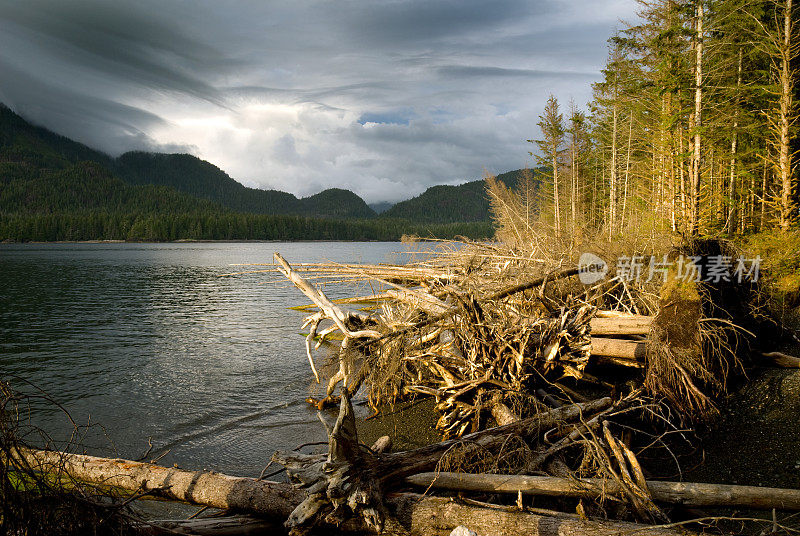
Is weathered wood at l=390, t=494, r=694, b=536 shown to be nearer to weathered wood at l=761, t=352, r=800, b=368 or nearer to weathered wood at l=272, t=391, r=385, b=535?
weathered wood at l=272, t=391, r=385, b=535

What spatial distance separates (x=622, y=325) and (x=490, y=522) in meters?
5.45

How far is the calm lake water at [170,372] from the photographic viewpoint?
8.98 m

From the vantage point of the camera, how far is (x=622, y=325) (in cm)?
827

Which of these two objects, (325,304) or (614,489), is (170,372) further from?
(614,489)

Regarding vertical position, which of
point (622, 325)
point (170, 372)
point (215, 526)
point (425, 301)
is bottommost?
point (170, 372)

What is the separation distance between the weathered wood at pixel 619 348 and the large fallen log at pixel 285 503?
4601mm

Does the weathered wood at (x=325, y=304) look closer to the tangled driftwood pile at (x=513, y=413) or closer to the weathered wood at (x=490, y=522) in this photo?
the tangled driftwood pile at (x=513, y=413)

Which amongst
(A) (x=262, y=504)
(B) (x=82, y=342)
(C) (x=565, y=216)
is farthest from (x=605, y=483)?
(C) (x=565, y=216)

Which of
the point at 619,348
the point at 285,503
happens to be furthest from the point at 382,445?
the point at 619,348

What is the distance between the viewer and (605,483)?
4.27 metres

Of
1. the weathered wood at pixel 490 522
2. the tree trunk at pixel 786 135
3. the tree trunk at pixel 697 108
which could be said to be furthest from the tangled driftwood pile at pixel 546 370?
the tree trunk at pixel 786 135

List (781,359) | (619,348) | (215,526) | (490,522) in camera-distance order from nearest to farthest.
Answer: (490,522), (215,526), (619,348), (781,359)

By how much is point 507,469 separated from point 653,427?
139 inches

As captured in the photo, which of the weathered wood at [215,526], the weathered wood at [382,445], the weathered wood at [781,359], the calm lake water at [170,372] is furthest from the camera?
the calm lake water at [170,372]
